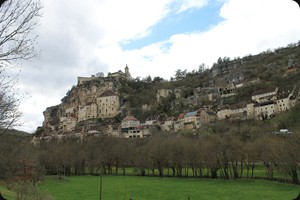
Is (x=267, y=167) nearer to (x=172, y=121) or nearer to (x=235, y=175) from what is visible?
(x=235, y=175)

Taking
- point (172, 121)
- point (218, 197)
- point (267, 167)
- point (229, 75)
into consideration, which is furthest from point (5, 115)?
point (229, 75)

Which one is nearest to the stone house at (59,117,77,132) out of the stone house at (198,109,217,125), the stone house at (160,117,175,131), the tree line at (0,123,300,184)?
the stone house at (160,117,175,131)

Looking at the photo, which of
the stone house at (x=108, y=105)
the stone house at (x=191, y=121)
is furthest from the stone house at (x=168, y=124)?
the stone house at (x=108, y=105)

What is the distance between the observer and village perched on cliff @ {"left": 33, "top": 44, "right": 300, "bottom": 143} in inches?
2911

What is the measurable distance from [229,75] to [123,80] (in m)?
35.9

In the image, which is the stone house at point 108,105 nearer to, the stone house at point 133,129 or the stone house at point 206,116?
the stone house at point 133,129

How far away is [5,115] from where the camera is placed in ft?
23.0

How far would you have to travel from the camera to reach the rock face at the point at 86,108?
97062 mm

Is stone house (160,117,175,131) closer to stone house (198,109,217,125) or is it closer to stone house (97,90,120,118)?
stone house (198,109,217,125)

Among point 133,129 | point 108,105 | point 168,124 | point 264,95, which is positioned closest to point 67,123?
point 108,105

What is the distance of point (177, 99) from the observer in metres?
100

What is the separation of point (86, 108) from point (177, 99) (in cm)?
2813

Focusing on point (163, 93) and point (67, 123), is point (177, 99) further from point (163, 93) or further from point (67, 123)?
point (67, 123)

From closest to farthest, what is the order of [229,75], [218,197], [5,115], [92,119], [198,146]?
[5,115] < [218,197] < [198,146] < [92,119] < [229,75]
